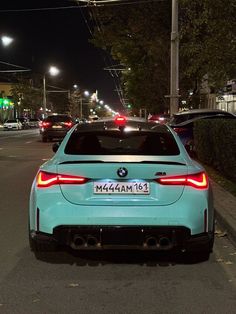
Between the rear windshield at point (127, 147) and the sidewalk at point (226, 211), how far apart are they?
1.59m

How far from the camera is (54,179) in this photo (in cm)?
577

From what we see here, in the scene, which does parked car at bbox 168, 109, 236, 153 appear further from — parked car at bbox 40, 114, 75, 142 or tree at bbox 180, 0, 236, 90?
parked car at bbox 40, 114, 75, 142

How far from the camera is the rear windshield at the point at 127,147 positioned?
6312 mm

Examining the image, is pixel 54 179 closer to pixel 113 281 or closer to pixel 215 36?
pixel 113 281

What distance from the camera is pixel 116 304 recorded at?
4895 millimetres

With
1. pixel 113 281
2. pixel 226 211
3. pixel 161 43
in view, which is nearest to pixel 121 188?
pixel 113 281

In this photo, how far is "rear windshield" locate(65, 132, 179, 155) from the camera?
6.31m

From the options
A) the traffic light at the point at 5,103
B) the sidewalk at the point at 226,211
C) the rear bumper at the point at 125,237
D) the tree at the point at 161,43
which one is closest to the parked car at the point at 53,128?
the tree at the point at 161,43

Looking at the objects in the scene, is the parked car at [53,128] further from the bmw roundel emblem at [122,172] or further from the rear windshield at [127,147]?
the bmw roundel emblem at [122,172]

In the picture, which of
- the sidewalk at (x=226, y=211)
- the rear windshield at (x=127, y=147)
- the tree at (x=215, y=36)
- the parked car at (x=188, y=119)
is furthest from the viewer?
the parked car at (x=188, y=119)

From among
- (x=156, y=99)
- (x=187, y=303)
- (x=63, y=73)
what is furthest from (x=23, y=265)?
(x=63, y=73)

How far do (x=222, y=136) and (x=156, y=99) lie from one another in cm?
2690

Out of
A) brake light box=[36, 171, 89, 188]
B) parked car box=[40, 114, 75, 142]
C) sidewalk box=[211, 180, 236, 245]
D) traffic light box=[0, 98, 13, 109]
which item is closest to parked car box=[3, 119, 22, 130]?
traffic light box=[0, 98, 13, 109]

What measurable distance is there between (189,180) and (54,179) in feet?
4.30
